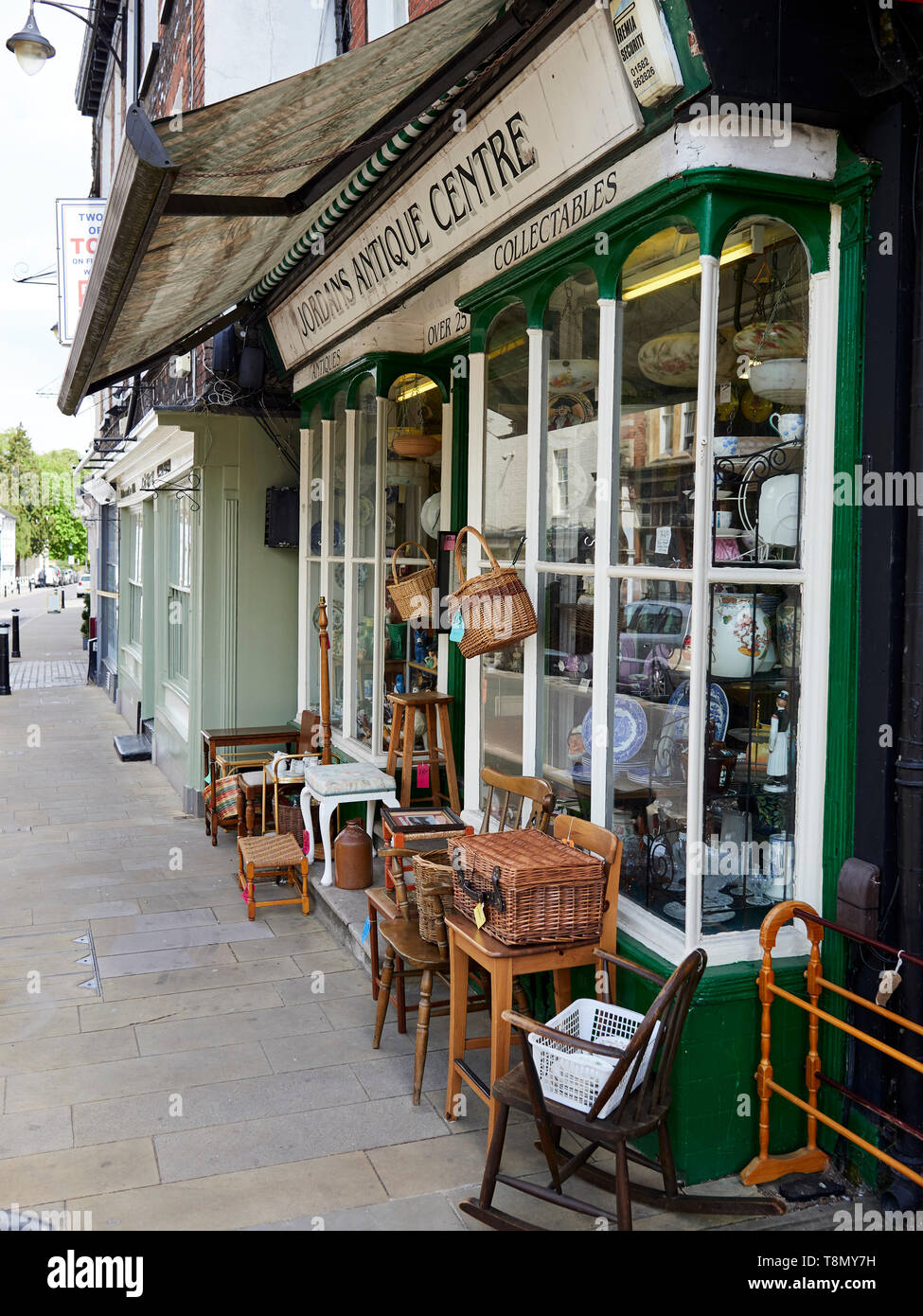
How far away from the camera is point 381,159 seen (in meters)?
5.04

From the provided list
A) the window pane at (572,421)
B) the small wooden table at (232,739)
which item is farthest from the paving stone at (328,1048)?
the small wooden table at (232,739)

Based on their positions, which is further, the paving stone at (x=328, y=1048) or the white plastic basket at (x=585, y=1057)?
the paving stone at (x=328, y=1048)

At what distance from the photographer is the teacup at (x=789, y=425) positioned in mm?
3586

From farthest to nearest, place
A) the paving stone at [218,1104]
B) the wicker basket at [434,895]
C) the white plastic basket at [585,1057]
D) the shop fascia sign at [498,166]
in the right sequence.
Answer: the wicker basket at [434,895]
the paving stone at [218,1104]
the shop fascia sign at [498,166]
the white plastic basket at [585,1057]

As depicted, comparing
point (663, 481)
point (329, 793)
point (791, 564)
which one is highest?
point (663, 481)

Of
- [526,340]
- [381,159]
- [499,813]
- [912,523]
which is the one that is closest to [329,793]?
[499,813]

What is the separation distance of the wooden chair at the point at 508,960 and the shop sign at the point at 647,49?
2370 millimetres

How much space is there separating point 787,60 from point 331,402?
4993mm

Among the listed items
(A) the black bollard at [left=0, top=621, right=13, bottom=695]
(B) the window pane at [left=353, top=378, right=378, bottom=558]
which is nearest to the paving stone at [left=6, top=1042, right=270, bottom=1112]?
(B) the window pane at [left=353, top=378, right=378, bottom=558]

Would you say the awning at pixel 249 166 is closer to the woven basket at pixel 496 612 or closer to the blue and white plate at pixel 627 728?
the woven basket at pixel 496 612

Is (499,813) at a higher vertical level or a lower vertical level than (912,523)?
lower
